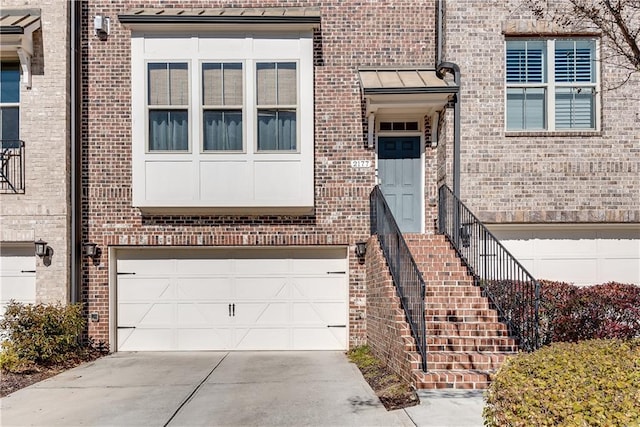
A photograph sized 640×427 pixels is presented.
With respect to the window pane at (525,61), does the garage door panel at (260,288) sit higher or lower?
lower

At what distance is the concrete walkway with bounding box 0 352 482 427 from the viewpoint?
6219 mm

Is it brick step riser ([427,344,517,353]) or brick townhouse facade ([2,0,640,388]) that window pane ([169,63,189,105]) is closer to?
brick townhouse facade ([2,0,640,388])

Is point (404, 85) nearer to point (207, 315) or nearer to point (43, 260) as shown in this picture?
point (207, 315)

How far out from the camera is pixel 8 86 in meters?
10.9

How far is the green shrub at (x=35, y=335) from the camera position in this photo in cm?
928

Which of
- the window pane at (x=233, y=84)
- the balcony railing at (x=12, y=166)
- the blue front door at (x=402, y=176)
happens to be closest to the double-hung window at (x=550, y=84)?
the blue front door at (x=402, y=176)

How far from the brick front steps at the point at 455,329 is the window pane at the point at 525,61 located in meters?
3.76

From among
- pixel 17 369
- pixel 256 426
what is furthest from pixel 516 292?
pixel 17 369

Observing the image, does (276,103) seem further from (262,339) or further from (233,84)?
(262,339)

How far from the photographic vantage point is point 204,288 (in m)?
11.1

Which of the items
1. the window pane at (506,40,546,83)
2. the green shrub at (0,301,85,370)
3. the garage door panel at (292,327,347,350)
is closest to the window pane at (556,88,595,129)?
the window pane at (506,40,546,83)

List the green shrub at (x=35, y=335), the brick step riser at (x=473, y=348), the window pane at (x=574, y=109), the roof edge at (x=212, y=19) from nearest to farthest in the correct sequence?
the brick step riser at (x=473, y=348), the green shrub at (x=35, y=335), the roof edge at (x=212, y=19), the window pane at (x=574, y=109)

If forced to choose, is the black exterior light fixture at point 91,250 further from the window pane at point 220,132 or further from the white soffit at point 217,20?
the white soffit at point 217,20

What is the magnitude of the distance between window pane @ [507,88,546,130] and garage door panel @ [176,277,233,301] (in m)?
6.53
